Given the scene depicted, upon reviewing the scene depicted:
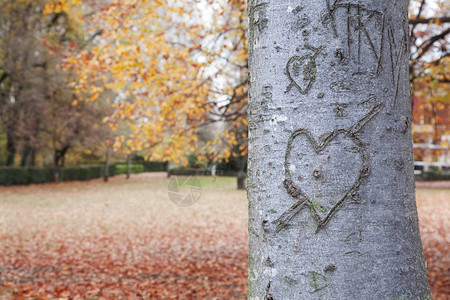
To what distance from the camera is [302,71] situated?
101 centimetres

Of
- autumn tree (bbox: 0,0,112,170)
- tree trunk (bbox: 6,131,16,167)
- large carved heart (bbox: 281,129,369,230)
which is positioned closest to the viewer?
large carved heart (bbox: 281,129,369,230)

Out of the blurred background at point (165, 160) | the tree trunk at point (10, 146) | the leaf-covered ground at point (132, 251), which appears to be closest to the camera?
the leaf-covered ground at point (132, 251)

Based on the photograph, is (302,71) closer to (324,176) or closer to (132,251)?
(324,176)

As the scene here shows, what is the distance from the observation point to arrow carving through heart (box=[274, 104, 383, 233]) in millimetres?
955

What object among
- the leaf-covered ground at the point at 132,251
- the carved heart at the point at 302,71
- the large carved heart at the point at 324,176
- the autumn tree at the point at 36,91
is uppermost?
the autumn tree at the point at 36,91

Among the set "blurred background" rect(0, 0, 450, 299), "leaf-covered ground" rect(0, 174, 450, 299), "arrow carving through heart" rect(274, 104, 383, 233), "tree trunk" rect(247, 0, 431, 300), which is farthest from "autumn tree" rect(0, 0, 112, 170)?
"arrow carving through heart" rect(274, 104, 383, 233)

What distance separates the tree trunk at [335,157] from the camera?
95 cm

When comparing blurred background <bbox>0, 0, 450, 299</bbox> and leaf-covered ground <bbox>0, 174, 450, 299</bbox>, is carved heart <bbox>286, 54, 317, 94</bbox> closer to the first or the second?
blurred background <bbox>0, 0, 450, 299</bbox>

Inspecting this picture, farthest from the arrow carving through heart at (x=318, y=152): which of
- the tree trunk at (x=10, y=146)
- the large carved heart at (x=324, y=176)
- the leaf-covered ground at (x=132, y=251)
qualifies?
the tree trunk at (x=10, y=146)

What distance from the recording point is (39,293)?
5.16 metres

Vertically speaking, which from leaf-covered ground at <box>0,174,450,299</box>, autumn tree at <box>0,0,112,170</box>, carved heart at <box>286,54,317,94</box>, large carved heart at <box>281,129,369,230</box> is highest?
autumn tree at <box>0,0,112,170</box>

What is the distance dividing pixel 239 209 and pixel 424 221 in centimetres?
663

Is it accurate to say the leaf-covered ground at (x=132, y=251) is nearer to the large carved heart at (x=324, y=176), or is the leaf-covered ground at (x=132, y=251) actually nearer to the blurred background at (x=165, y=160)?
the blurred background at (x=165, y=160)

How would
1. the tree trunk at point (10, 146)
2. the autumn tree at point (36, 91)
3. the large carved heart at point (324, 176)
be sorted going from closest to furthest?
the large carved heart at point (324, 176) < the autumn tree at point (36, 91) < the tree trunk at point (10, 146)
